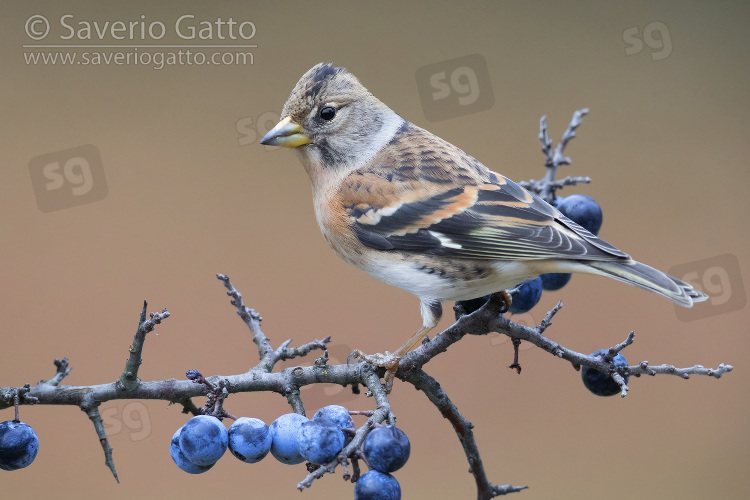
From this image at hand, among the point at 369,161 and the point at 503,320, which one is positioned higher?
the point at 369,161

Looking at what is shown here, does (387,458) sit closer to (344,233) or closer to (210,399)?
(210,399)

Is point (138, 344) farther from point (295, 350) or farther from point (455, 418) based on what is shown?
point (455, 418)

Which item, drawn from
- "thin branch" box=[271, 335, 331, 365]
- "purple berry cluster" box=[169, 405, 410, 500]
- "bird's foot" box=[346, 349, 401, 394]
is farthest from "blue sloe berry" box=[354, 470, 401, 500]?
"thin branch" box=[271, 335, 331, 365]

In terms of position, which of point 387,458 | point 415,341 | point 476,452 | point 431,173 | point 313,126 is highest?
point 313,126

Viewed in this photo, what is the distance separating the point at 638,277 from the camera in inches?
53.2

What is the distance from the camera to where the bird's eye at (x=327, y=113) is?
5.15 feet

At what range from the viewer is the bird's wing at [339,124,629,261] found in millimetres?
1459

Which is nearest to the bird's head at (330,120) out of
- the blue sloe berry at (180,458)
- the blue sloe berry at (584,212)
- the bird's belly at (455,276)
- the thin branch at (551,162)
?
the bird's belly at (455,276)

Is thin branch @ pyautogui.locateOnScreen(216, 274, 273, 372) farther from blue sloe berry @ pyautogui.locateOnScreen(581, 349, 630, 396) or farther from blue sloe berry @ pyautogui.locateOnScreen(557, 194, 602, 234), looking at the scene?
blue sloe berry @ pyautogui.locateOnScreen(557, 194, 602, 234)

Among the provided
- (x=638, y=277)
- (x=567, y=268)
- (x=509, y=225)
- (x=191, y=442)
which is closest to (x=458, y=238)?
(x=509, y=225)

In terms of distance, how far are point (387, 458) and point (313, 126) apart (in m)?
0.80

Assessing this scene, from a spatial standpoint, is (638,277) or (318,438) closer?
(318,438)

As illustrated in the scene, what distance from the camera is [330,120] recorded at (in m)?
1.59

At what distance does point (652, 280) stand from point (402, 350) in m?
0.50
